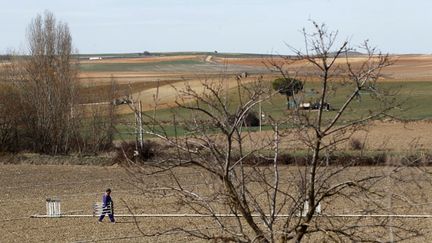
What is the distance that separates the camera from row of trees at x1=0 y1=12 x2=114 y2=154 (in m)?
58.9

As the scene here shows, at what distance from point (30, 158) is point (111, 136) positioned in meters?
5.93

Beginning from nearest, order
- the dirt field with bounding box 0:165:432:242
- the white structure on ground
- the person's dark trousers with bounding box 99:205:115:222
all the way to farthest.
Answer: the dirt field with bounding box 0:165:432:242, the person's dark trousers with bounding box 99:205:115:222, the white structure on ground

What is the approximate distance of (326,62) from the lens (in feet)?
28.0

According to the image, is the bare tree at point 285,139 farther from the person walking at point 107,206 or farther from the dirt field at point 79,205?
the person walking at point 107,206

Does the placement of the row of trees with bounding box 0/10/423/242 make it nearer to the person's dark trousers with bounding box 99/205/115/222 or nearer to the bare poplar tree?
the person's dark trousers with bounding box 99/205/115/222

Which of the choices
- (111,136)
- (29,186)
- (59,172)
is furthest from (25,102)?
(29,186)

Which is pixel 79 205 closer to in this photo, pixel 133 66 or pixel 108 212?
pixel 108 212

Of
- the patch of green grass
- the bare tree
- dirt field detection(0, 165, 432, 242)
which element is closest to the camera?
the bare tree

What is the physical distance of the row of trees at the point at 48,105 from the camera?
193 feet

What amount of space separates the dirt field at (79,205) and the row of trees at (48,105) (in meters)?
8.22

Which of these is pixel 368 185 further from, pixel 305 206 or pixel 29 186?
pixel 29 186

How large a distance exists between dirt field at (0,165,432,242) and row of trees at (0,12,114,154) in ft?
27.0

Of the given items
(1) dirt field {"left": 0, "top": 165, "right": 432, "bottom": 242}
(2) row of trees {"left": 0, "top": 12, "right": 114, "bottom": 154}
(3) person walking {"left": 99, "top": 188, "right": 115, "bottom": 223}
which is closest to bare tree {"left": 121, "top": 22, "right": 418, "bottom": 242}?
(1) dirt field {"left": 0, "top": 165, "right": 432, "bottom": 242}

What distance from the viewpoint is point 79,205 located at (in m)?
32.9
